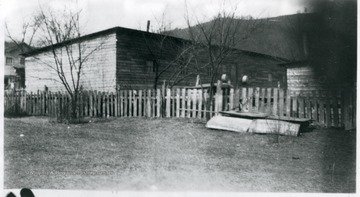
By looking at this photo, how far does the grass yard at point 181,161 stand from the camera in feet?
13.9

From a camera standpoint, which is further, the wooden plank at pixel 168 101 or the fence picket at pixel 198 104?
the wooden plank at pixel 168 101

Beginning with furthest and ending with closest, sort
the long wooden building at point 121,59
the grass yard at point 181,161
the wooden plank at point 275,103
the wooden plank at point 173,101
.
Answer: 1. the long wooden building at point 121,59
2. the wooden plank at point 173,101
3. the wooden plank at point 275,103
4. the grass yard at point 181,161

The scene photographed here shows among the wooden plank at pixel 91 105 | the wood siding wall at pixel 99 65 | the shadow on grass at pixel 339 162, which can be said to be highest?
the wood siding wall at pixel 99 65

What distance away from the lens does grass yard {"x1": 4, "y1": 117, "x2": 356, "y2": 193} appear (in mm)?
4230

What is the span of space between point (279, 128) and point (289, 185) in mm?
3523

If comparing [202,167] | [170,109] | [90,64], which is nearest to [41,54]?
[90,64]

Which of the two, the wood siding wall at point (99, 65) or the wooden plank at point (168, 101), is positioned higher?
the wood siding wall at point (99, 65)

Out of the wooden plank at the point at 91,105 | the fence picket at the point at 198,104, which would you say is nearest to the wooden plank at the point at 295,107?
the fence picket at the point at 198,104

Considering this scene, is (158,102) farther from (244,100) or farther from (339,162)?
(339,162)

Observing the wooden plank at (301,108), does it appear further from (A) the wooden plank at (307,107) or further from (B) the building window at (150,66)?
(B) the building window at (150,66)

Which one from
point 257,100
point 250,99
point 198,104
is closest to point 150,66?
point 198,104

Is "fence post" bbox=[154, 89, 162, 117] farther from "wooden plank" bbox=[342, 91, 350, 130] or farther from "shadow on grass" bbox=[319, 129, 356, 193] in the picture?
"wooden plank" bbox=[342, 91, 350, 130]

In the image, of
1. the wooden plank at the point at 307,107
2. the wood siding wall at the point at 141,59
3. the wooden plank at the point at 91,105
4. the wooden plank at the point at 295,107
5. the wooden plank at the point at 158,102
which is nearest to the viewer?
the wooden plank at the point at 307,107

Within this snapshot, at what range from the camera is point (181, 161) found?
5.34 meters
